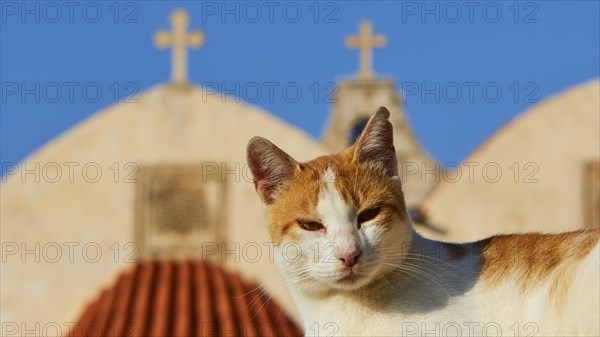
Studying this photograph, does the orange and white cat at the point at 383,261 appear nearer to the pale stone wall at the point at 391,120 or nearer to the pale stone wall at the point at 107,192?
the pale stone wall at the point at 107,192

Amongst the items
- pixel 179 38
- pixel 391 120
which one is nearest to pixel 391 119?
pixel 391 120

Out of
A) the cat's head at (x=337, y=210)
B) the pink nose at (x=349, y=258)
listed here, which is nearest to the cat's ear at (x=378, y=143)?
the cat's head at (x=337, y=210)

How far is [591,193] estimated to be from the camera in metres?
11.4

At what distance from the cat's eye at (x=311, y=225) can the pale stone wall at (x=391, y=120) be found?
56.6 feet

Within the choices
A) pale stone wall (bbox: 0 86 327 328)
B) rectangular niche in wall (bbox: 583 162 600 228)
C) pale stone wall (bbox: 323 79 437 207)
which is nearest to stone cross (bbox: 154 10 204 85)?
pale stone wall (bbox: 0 86 327 328)

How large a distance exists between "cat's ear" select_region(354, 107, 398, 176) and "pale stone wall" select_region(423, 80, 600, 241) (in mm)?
6815

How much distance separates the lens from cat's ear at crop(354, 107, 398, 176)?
177 inches

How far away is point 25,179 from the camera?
11484mm

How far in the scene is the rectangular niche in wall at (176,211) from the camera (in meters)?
11.1

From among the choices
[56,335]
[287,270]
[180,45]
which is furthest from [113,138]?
[287,270]

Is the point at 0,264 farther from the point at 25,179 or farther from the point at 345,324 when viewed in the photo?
the point at 345,324

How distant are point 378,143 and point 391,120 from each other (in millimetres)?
22719

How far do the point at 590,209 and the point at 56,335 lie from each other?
17.6ft

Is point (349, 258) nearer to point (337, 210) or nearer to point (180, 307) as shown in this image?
point (337, 210)
